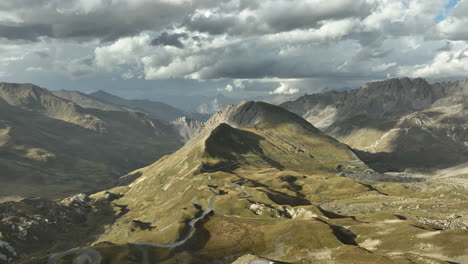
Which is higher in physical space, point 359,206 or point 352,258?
point 352,258

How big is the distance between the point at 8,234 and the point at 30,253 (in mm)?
18323

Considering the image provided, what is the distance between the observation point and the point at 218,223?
152000mm

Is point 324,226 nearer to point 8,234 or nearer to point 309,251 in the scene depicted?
point 309,251

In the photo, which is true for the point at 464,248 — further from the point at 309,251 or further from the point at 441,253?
the point at 309,251

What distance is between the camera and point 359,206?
7244 inches

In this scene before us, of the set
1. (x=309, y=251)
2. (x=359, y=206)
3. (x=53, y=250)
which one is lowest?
(x=53, y=250)

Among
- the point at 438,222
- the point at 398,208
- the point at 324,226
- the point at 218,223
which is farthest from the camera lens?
the point at 398,208

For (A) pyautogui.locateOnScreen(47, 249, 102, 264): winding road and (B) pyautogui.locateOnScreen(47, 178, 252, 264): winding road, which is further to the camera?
(B) pyautogui.locateOnScreen(47, 178, 252, 264): winding road

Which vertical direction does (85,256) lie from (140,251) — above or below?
above

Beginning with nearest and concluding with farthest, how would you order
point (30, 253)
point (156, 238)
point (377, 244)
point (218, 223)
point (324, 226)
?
point (377, 244)
point (324, 226)
point (156, 238)
point (218, 223)
point (30, 253)

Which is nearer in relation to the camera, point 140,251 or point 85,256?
point 85,256

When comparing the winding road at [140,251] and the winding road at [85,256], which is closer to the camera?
the winding road at [85,256]

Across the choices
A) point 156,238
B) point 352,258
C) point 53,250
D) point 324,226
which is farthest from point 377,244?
point 53,250

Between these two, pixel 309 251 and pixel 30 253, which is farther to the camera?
pixel 30 253
